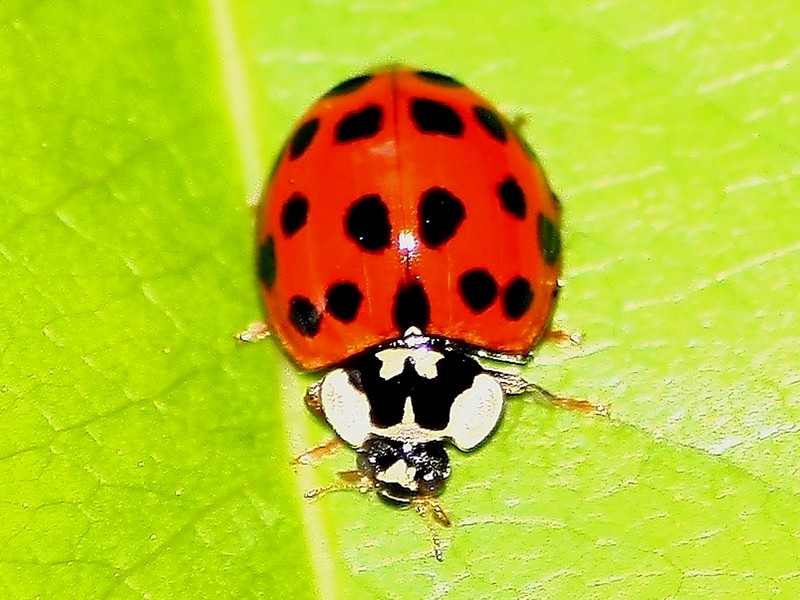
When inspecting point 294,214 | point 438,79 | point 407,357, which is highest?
point 438,79

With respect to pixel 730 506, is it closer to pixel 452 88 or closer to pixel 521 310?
pixel 521 310

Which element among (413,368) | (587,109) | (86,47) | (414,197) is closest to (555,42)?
(587,109)

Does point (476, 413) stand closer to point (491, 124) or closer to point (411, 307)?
point (411, 307)

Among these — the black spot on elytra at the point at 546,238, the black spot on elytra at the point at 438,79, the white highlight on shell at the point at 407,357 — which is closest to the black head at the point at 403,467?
the white highlight on shell at the point at 407,357

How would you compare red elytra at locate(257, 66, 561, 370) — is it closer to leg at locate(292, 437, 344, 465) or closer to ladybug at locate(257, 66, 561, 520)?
ladybug at locate(257, 66, 561, 520)

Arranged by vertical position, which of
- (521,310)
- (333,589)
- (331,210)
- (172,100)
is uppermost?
(172,100)

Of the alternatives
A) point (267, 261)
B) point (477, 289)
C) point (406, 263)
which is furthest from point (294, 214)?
point (477, 289)

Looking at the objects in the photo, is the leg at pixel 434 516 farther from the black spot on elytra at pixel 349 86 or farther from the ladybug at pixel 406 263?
the black spot on elytra at pixel 349 86

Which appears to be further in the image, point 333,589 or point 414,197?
point 414,197
